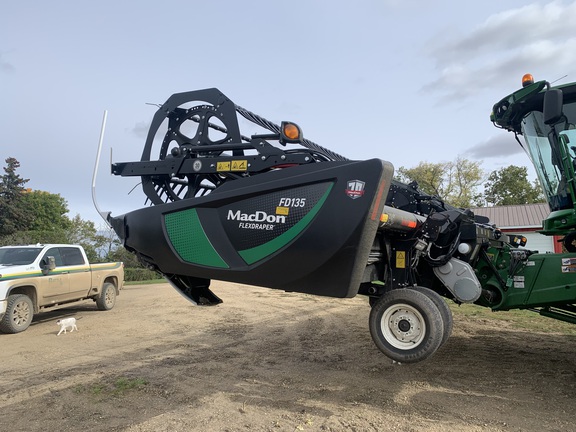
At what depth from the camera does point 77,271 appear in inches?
417

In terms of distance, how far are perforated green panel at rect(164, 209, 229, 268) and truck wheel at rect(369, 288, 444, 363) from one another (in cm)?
138

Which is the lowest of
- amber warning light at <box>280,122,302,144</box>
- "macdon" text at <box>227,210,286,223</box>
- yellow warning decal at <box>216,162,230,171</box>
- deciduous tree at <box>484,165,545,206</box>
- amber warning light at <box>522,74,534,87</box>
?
→ "macdon" text at <box>227,210,286,223</box>

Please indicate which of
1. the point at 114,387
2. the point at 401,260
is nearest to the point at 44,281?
the point at 114,387

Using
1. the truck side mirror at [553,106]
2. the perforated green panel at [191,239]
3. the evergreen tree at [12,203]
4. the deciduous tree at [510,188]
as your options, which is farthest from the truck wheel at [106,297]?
the deciduous tree at [510,188]

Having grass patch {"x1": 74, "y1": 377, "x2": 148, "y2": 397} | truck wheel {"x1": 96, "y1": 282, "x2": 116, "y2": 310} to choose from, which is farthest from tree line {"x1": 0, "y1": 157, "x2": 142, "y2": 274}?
grass patch {"x1": 74, "y1": 377, "x2": 148, "y2": 397}

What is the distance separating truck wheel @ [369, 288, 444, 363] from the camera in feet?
11.6

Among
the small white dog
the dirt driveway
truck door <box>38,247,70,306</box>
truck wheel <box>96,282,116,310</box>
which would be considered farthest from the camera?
truck wheel <box>96,282,116,310</box>

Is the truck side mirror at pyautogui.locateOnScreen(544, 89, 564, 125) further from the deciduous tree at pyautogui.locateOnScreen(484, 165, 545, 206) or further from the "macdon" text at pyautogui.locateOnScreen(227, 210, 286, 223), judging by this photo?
the deciduous tree at pyautogui.locateOnScreen(484, 165, 545, 206)

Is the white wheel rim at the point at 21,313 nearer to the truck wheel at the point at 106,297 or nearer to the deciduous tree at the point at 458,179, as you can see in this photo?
the truck wheel at the point at 106,297

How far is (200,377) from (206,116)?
9.88 ft

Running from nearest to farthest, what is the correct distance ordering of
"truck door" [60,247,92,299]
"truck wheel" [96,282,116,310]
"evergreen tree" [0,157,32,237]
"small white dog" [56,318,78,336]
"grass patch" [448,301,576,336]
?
"grass patch" [448,301,576,336], "small white dog" [56,318,78,336], "truck door" [60,247,92,299], "truck wheel" [96,282,116,310], "evergreen tree" [0,157,32,237]

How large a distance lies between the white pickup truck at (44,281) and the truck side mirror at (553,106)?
9.23 m

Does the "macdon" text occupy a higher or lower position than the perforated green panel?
higher

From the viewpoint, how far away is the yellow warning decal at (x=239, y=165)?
12.9ft
